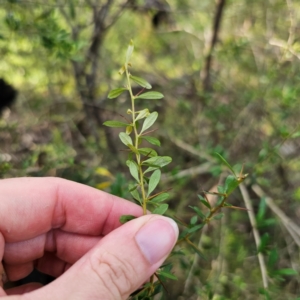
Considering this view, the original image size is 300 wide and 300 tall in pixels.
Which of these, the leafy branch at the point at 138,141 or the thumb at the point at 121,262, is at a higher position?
the leafy branch at the point at 138,141

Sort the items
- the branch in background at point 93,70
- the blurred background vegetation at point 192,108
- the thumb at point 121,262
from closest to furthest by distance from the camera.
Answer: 1. the thumb at point 121,262
2. the blurred background vegetation at point 192,108
3. the branch in background at point 93,70

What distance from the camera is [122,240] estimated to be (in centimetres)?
103

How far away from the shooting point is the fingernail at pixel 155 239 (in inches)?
40.3

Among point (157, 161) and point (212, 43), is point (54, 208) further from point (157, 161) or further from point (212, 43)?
point (212, 43)

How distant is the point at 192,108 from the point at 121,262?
187 centimetres

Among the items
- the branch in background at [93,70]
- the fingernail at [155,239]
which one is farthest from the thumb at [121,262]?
the branch in background at [93,70]

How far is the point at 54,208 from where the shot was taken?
136 centimetres

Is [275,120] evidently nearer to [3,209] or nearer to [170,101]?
[170,101]

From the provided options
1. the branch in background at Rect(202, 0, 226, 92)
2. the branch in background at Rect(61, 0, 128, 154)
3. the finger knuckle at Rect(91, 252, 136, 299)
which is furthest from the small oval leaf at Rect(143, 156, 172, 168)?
the branch in background at Rect(202, 0, 226, 92)

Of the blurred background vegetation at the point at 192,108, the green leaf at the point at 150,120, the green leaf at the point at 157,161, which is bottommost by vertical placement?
the blurred background vegetation at the point at 192,108

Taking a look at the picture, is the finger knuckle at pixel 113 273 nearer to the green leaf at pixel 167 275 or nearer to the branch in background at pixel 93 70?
the green leaf at pixel 167 275

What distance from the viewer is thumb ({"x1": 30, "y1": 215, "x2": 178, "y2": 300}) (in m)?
0.99

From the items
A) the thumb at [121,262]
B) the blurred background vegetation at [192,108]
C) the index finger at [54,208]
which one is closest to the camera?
the thumb at [121,262]

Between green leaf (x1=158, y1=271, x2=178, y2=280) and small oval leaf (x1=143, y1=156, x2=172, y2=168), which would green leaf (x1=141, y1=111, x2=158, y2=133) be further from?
green leaf (x1=158, y1=271, x2=178, y2=280)
